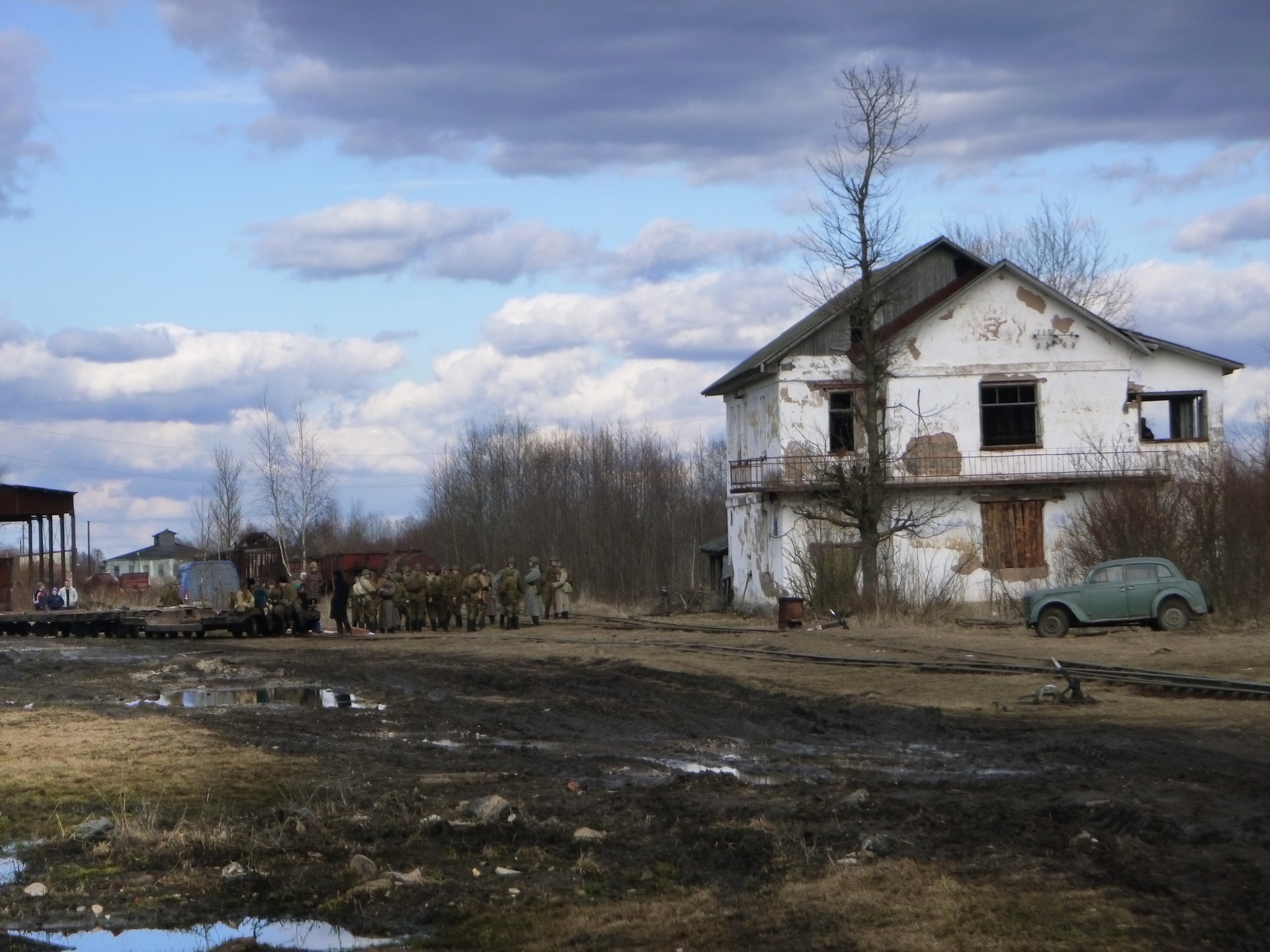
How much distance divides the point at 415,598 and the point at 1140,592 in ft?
58.3

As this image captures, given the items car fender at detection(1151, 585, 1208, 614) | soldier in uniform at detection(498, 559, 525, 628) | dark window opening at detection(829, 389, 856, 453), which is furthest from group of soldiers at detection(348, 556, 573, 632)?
car fender at detection(1151, 585, 1208, 614)

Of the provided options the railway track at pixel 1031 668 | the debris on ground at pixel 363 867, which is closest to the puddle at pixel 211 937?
the debris on ground at pixel 363 867

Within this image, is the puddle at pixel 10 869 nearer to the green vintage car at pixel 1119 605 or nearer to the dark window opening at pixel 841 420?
the green vintage car at pixel 1119 605

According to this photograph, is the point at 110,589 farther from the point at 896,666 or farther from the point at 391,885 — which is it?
the point at 391,885

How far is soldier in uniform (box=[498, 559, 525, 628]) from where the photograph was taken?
3631 cm

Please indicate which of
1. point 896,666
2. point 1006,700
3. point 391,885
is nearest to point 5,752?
point 391,885

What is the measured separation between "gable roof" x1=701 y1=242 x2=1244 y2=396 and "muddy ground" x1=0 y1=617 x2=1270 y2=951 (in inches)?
969

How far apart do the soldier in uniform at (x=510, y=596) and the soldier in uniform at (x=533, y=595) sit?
0.30m

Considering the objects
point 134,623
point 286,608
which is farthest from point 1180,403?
point 134,623

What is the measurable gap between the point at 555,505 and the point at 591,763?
2374 inches

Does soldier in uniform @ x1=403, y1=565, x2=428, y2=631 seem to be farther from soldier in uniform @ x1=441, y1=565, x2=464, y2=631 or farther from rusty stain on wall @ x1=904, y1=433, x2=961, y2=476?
rusty stain on wall @ x1=904, y1=433, x2=961, y2=476

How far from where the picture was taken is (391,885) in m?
7.89

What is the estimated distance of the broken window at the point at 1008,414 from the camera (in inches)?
1732

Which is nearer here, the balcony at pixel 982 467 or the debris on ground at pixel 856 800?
the debris on ground at pixel 856 800
